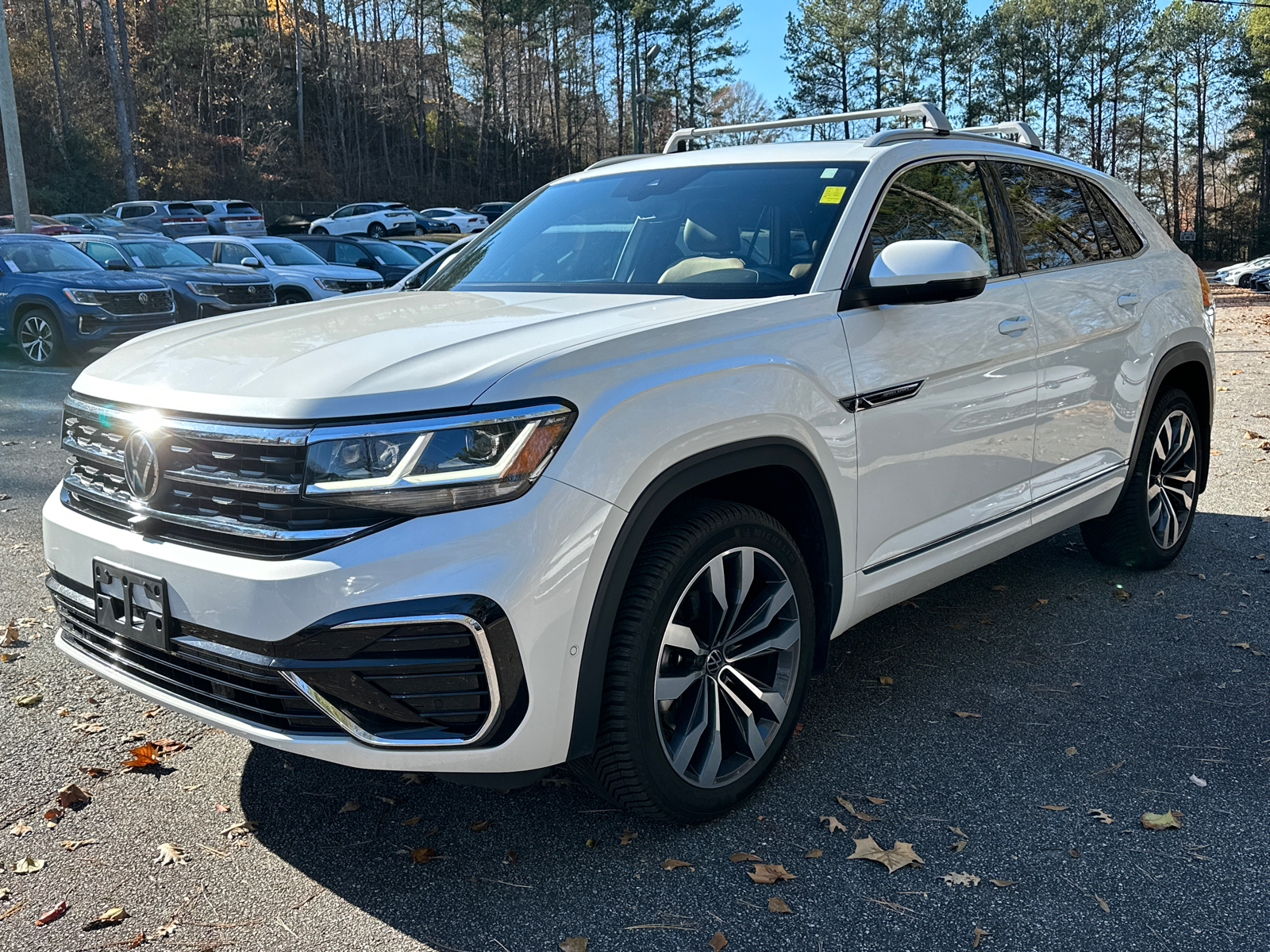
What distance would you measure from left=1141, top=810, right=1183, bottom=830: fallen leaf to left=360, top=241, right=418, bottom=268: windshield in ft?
61.2

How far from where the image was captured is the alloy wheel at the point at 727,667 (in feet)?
9.31

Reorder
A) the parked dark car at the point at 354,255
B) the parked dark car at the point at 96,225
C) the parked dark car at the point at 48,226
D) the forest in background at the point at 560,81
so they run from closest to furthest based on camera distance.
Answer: the parked dark car at the point at 354,255 → the parked dark car at the point at 48,226 → the parked dark car at the point at 96,225 → the forest in background at the point at 560,81

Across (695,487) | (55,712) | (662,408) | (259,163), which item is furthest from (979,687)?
(259,163)

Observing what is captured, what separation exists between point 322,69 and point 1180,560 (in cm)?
6462

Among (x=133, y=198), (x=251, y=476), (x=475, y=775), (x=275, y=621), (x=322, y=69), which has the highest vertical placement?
(x=322, y=69)

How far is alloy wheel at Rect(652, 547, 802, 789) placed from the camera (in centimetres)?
284

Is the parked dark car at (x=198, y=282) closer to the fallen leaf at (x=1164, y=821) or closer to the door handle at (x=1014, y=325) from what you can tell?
the door handle at (x=1014, y=325)

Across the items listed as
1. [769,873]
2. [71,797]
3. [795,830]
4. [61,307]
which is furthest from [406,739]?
[61,307]

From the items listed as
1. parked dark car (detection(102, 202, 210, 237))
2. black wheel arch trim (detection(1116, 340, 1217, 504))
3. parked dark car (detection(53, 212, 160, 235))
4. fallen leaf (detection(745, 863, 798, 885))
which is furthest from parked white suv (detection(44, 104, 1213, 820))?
parked dark car (detection(102, 202, 210, 237))

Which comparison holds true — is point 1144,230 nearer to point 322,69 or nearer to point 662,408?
point 662,408

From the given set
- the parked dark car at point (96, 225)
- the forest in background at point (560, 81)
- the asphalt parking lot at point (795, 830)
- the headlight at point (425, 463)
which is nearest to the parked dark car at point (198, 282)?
the asphalt parking lot at point (795, 830)

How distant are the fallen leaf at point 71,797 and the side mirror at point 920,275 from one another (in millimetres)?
2637

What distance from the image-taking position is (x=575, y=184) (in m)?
4.38

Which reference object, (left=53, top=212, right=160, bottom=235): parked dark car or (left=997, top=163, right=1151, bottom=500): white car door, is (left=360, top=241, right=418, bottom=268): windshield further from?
(left=997, top=163, right=1151, bottom=500): white car door
